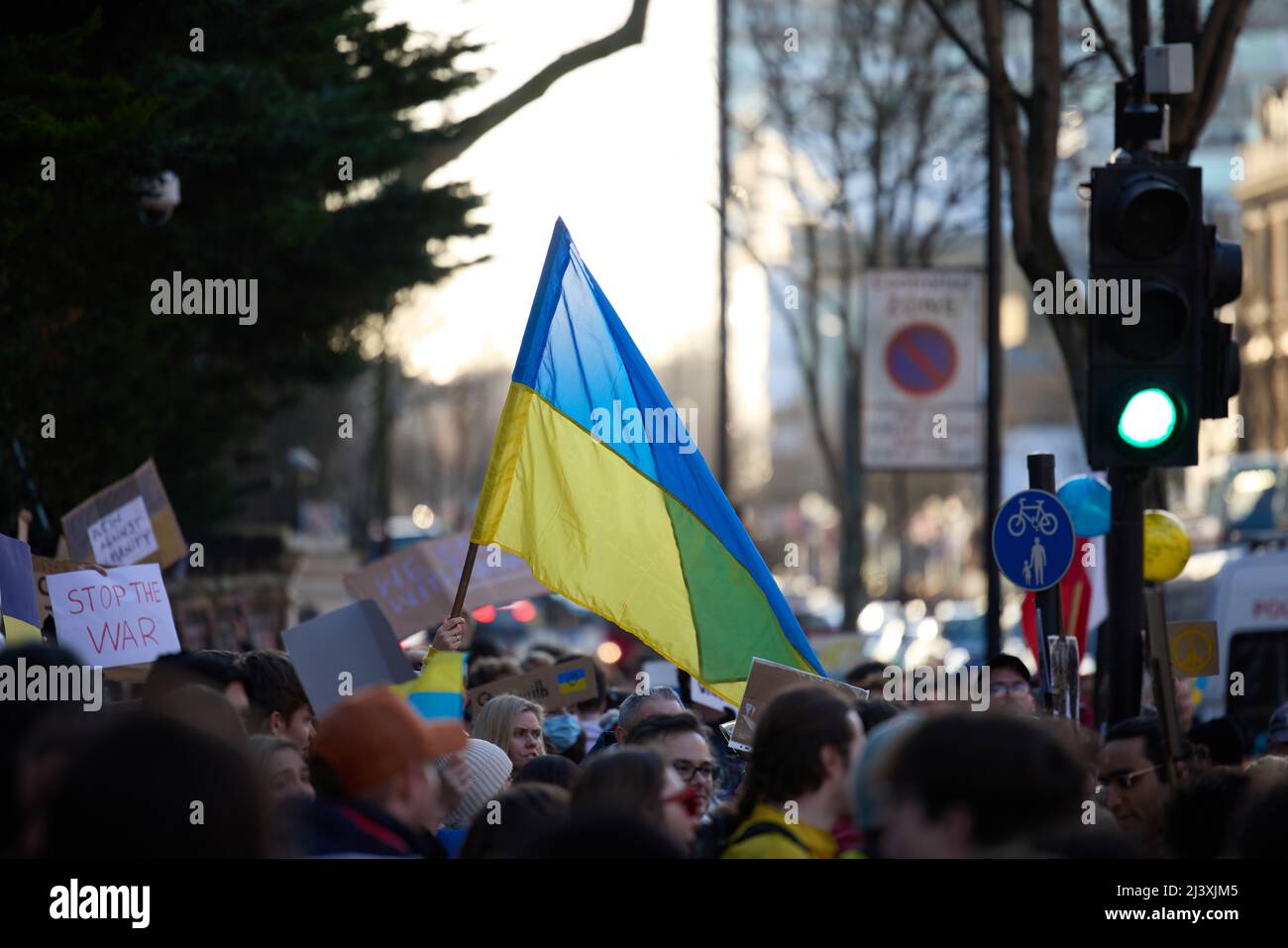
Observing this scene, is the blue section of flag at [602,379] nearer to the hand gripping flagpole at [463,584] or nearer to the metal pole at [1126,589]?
the hand gripping flagpole at [463,584]

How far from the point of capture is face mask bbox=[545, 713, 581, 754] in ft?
31.3

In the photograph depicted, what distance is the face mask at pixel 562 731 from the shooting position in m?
9.53

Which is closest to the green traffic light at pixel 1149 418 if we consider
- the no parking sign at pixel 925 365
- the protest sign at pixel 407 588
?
the protest sign at pixel 407 588

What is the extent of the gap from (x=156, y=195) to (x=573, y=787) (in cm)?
922

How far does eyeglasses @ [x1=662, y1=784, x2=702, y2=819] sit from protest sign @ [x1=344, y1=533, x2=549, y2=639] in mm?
5121

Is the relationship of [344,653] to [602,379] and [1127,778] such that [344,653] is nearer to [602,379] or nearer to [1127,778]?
[602,379]

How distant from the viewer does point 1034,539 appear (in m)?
9.61

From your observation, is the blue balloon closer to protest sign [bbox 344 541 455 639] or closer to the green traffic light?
the green traffic light

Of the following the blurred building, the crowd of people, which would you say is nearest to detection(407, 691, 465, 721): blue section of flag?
the crowd of people

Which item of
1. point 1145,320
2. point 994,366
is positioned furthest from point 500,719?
point 994,366

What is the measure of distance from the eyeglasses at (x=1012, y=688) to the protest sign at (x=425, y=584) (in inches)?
123
